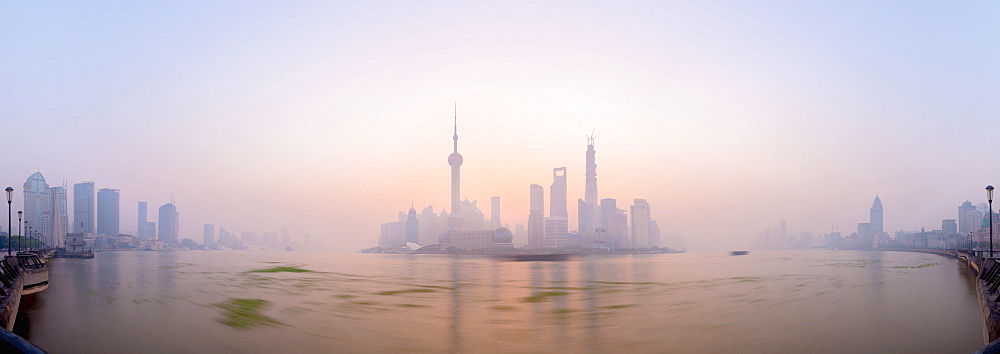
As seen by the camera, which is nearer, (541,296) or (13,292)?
(13,292)

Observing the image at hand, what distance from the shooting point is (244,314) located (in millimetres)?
36125

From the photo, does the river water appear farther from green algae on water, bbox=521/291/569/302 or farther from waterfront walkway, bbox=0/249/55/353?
waterfront walkway, bbox=0/249/55/353

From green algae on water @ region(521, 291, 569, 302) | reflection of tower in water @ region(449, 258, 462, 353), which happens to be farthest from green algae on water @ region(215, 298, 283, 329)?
green algae on water @ region(521, 291, 569, 302)

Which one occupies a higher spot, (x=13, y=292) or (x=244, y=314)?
(x=13, y=292)

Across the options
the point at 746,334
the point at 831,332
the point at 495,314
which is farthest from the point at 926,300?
the point at 495,314

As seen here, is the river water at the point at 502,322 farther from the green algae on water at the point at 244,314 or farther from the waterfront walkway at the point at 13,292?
the waterfront walkway at the point at 13,292

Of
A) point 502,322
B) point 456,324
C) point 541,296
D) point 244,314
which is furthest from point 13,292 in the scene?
point 541,296

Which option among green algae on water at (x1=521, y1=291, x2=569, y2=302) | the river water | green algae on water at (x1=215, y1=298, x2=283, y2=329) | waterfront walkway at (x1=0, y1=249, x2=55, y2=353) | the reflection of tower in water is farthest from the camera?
green algae on water at (x1=521, y1=291, x2=569, y2=302)

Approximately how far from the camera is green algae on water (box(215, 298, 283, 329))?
31.8 meters

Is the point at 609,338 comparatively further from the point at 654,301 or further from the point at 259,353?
the point at 654,301

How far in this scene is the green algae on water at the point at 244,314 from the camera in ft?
104

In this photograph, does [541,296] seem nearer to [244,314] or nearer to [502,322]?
[502,322]

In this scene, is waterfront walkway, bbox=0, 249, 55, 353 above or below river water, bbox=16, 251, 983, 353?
above

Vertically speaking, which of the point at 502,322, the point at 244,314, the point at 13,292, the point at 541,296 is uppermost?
the point at 13,292
